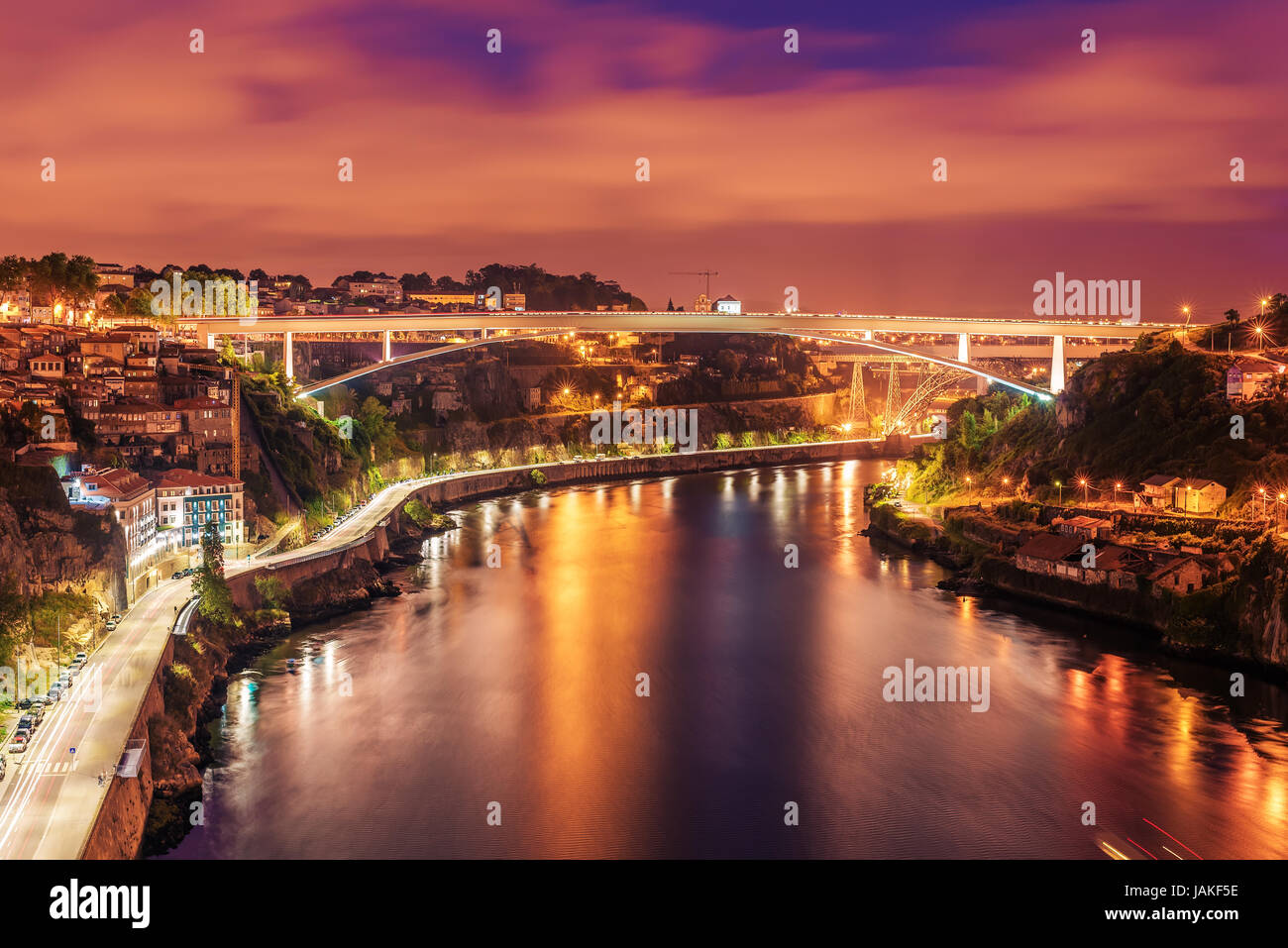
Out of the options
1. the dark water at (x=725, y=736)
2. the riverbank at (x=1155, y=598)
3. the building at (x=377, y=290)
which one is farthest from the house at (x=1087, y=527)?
the building at (x=377, y=290)

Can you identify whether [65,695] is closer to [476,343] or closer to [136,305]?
[136,305]

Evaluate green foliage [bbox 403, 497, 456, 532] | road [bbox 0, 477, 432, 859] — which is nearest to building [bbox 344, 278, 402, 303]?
green foliage [bbox 403, 497, 456, 532]

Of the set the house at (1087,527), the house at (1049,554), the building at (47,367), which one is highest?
the building at (47,367)

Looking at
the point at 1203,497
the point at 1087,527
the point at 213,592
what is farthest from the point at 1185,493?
the point at 213,592

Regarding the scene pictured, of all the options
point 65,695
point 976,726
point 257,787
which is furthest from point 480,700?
point 976,726

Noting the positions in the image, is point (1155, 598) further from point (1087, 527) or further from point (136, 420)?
point (136, 420)

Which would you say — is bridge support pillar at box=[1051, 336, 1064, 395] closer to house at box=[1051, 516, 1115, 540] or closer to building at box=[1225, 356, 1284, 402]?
building at box=[1225, 356, 1284, 402]

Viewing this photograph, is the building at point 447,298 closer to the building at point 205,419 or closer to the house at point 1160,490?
the building at point 205,419
